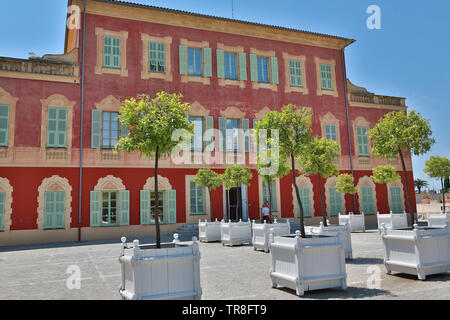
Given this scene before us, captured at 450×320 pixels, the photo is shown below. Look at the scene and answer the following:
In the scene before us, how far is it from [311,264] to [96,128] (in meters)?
14.0

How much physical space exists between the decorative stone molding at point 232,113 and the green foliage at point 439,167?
14.9 meters

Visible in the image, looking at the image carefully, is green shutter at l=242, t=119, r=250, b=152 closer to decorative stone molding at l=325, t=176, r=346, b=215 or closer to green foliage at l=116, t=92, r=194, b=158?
decorative stone molding at l=325, t=176, r=346, b=215

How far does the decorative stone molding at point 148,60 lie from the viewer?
18.9m

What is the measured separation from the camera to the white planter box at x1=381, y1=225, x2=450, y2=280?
6953 millimetres

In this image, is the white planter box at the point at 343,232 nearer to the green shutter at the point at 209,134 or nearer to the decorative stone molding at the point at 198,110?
the green shutter at the point at 209,134

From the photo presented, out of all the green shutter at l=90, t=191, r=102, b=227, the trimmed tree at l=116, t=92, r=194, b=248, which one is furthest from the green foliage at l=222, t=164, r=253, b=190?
the trimmed tree at l=116, t=92, r=194, b=248

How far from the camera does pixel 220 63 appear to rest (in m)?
20.5

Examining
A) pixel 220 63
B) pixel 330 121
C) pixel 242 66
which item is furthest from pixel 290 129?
pixel 330 121

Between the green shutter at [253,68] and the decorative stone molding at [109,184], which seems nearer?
the decorative stone molding at [109,184]

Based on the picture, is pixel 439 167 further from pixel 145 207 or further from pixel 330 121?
pixel 145 207

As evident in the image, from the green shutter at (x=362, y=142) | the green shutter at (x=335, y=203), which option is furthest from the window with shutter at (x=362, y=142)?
the green shutter at (x=335, y=203)

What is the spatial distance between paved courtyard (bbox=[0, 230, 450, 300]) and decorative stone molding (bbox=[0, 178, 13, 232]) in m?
3.88

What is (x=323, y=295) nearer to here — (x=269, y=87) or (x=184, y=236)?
(x=184, y=236)
